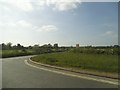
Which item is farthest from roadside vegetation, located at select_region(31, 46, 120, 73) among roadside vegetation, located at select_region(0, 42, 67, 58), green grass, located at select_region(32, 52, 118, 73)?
roadside vegetation, located at select_region(0, 42, 67, 58)

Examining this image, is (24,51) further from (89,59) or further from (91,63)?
(91,63)

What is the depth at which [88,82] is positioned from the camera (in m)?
10.6

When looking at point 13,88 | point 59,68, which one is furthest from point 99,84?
point 59,68

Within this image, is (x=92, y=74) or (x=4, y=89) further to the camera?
(x=92, y=74)

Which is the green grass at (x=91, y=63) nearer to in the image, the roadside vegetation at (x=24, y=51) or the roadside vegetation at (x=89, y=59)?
the roadside vegetation at (x=89, y=59)

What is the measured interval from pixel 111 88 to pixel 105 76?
243 cm

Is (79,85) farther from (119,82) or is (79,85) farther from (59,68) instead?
(59,68)

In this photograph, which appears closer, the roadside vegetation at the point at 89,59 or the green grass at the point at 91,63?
the green grass at the point at 91,63

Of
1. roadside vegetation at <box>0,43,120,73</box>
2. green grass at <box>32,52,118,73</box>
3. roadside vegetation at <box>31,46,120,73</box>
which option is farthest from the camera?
roadside vegetation at <box>0,43,120,73</box>

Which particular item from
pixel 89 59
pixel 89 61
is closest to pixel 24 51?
pixel 89 59

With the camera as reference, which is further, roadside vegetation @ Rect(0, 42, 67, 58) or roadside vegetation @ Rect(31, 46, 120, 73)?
roadside vegetation @ Rect(0, 42, 67, 58)

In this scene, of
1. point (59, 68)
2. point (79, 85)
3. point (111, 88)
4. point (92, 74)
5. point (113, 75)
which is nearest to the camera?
point (111, 88)

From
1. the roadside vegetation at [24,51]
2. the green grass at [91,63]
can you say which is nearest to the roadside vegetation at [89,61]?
the green grass at [91,63]

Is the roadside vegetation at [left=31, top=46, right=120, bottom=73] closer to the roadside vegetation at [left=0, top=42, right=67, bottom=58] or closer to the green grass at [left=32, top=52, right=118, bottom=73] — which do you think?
the green grass at [left=32, top=52, right=118, bottom=73]
